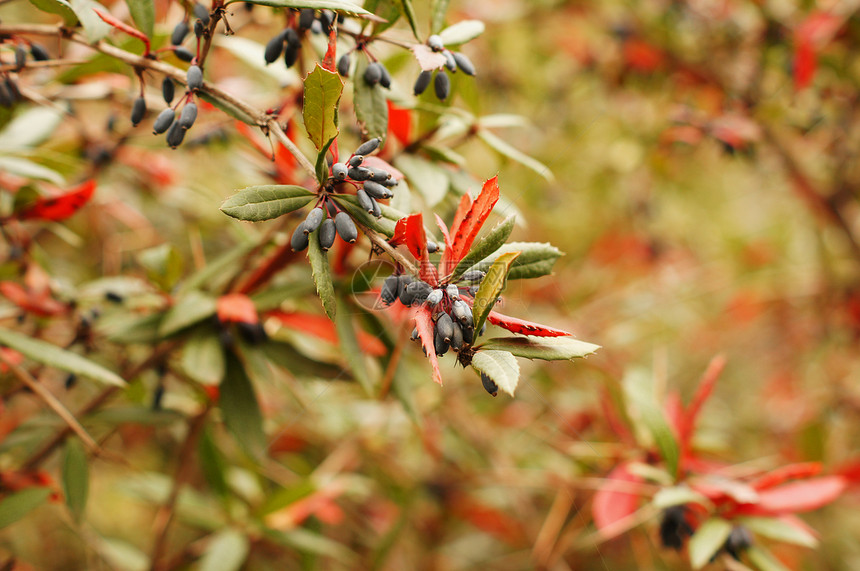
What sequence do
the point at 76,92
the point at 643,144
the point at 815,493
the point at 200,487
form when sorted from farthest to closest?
the point at 643,144 → the point at 200,487 → the point at 76,92 → the point at 815,493

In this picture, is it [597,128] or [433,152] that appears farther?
[597,128]

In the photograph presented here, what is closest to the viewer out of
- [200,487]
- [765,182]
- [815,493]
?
[815,493]

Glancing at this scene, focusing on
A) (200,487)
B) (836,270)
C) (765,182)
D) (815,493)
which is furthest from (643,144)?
(200,487)

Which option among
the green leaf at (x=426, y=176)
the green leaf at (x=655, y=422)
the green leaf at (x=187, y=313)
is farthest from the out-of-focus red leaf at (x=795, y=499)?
the green leaf at (x=187, y=313)

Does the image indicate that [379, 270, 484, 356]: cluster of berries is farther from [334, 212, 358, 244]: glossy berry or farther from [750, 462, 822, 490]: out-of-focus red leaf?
[750, 462, 822, 490]: out-of-focus red leaf

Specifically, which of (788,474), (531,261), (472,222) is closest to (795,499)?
(788,474)

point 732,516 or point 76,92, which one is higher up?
point 76,92

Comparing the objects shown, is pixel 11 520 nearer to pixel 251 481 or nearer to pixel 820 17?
pixel 251 481
